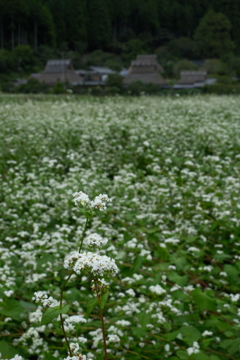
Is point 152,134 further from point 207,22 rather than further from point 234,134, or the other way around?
point 207,22

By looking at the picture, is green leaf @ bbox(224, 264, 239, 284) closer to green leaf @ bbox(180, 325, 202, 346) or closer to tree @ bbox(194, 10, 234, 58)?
green leaf @ bbox(180, 325, 202, 346)

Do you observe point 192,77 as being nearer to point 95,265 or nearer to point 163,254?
point 163,254

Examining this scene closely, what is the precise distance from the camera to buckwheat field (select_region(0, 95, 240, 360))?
5.29ft

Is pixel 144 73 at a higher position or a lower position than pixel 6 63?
A: lower

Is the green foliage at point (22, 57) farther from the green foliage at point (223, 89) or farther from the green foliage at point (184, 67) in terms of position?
the green foliage at point (223, 89)

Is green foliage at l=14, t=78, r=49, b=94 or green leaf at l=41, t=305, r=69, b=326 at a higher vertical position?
green leaf at l=41, t=305, r=69, b=326

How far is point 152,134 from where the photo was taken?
19.2 feet

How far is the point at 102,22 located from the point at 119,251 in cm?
3974

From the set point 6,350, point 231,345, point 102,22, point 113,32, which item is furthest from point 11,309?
point 113,32

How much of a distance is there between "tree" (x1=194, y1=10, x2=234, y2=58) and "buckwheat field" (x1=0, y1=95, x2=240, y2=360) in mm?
32024

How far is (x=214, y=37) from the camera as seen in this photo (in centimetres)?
3694

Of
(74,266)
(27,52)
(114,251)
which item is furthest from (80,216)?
(27,52)

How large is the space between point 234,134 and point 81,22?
34414 mm

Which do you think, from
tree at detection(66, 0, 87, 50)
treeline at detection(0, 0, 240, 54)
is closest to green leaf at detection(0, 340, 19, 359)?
treeline at detection(0, 0, 240, 54)
